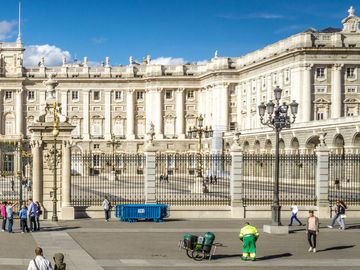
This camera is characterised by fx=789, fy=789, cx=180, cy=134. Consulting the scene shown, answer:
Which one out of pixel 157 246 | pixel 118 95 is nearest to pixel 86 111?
pixel 118 95

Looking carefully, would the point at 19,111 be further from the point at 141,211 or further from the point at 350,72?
the point at 141,211

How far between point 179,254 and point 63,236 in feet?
21.7

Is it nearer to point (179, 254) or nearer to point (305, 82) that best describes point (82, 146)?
point (305, 82)

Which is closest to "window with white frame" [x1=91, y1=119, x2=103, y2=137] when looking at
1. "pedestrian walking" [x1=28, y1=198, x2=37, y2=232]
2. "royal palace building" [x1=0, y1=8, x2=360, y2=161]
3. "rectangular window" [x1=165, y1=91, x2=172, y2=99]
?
"royal palace building" [x1=0, y1=8, x2=360, y2=161]

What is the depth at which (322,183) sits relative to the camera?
4078cm

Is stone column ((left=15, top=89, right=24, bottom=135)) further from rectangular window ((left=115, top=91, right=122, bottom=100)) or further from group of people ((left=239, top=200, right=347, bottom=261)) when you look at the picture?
group of people ((left=239, top=200, right=347, bottom=261))

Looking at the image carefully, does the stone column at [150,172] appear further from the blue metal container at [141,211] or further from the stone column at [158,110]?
the stone column at [158,110]

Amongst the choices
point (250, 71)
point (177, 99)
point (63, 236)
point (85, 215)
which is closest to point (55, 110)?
point (85, 215)

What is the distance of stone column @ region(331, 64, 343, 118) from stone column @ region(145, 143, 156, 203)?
57736 millimetres

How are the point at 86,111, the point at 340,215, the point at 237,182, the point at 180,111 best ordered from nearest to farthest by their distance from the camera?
the point at 340,215
the point at 237,182
the point at 180,111
the point at 86,111

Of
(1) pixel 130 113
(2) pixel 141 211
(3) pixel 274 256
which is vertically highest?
(1) pixel 130 113

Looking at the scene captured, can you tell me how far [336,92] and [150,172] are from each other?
5915 centimetres

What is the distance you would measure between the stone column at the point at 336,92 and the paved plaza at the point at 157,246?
5841 centimetres

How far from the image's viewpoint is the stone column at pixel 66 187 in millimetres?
38281
